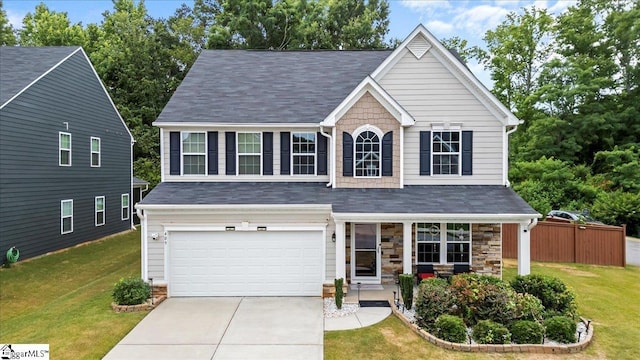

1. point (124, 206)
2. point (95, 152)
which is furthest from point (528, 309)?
point (124, 206)

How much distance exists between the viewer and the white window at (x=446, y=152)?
12.3 meters

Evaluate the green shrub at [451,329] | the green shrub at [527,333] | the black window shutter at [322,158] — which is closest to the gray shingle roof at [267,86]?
the black window shutter at [322,158]

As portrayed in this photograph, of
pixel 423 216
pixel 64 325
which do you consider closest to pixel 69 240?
pixel 64 325

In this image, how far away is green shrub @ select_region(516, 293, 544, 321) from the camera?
8266mm

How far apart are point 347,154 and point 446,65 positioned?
439cm

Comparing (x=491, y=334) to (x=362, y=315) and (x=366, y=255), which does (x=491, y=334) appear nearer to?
(x=362, y=315)

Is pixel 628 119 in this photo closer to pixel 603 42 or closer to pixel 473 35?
pixel 603 42

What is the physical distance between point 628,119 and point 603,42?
19.5 ft

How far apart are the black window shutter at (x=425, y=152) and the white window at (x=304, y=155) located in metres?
3.61

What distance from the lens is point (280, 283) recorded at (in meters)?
11.1

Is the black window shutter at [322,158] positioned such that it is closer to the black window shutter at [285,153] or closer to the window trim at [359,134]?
the black window shutter at [285,153]

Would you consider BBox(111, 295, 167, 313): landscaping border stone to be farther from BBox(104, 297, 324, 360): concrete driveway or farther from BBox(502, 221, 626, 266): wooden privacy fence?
BBox(502, 221, 626, 266): wooden privacy fence

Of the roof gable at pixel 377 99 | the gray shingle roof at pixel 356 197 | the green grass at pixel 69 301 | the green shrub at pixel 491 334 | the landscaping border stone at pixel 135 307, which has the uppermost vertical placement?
the roof gable at pixel 377 99

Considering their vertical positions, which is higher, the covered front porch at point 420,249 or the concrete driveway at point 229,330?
the covered front porch at point 420,249
